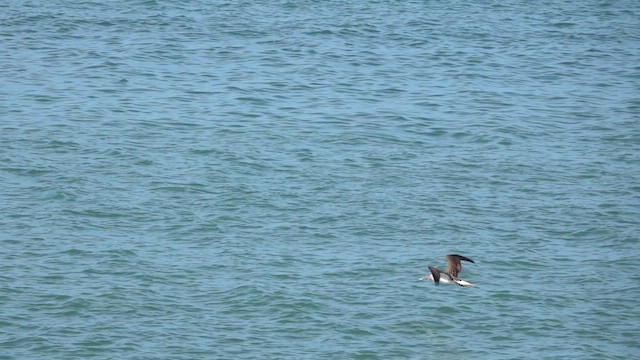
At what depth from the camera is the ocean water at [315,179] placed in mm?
20844

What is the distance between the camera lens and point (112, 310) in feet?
69.1

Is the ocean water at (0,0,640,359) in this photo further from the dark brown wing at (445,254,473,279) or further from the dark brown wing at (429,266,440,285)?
the dark brown wing at (429,266,440,285)

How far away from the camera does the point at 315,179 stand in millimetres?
27078

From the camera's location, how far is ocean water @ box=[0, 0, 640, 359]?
2084 cm

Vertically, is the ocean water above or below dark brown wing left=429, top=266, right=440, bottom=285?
below

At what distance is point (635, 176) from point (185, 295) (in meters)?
11.1

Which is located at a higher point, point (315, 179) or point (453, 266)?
point (453, 266)

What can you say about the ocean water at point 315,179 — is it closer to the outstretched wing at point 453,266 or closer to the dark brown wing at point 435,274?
the outstretched wing at point 453,266

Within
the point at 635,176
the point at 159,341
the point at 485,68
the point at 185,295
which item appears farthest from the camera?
the point at 485,68

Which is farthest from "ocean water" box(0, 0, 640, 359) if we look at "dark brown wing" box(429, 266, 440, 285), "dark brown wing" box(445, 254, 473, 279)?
"dark brown wing" box(429, 266, 440, 285)

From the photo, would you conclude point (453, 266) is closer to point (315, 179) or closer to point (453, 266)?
point (453, 266)

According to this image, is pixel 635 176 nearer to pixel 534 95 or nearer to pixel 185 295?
pixel 534 95

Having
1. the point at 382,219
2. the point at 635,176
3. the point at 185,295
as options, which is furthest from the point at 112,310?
the point at 635,176

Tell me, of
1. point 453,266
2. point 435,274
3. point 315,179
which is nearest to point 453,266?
point 453,266
